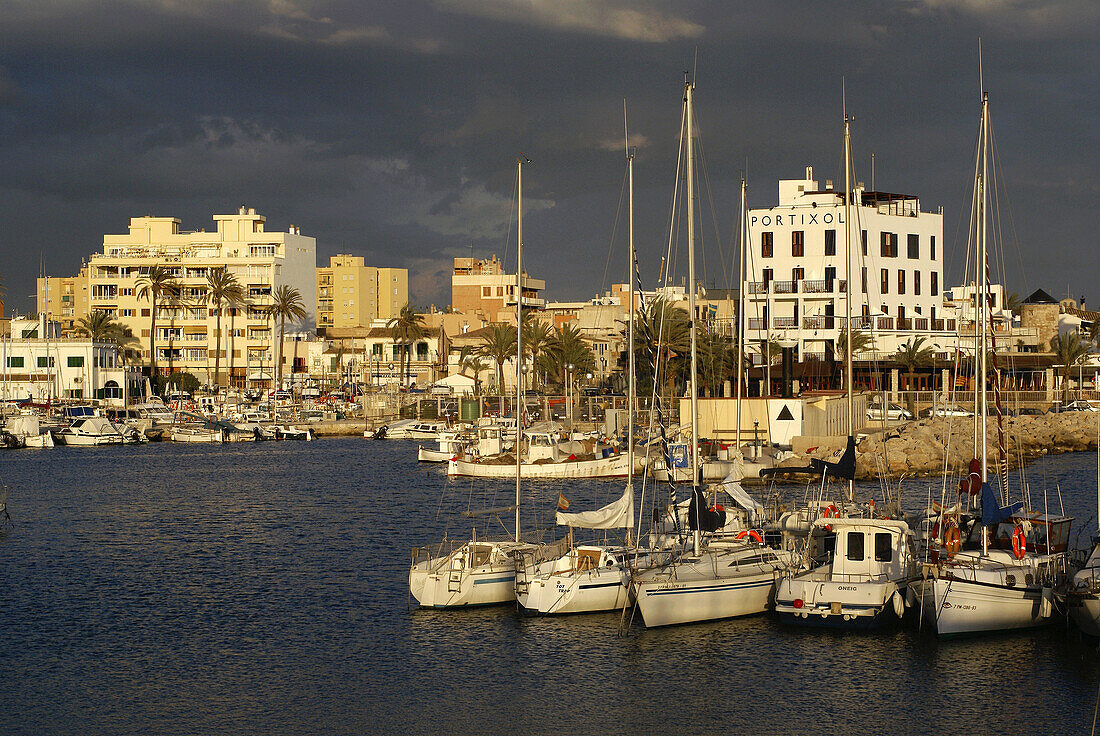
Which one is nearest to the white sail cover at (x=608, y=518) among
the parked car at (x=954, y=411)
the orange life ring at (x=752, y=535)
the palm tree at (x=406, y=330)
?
the orange life ring at (x=752, y=535)

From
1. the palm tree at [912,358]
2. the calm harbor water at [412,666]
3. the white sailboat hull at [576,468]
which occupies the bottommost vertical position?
the calm harbor water at [412,666]

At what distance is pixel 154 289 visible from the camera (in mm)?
151875

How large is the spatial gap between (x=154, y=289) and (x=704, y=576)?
432ft

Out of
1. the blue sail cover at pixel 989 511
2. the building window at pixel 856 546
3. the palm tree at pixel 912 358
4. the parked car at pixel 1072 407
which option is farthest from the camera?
the parked car at pixel 1072 407

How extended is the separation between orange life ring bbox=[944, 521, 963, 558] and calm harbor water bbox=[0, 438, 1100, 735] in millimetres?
2594

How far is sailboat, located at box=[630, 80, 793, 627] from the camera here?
32125 mm

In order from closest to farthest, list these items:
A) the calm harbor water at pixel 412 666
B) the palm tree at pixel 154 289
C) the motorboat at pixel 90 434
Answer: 1. the calm harbor water at pixel 412 666
2. the motorboat at pixel 90 434
3. the palm tree at pixel 154 289

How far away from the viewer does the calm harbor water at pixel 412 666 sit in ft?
87.6

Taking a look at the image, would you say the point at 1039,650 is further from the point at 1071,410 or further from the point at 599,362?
the point at 599,362

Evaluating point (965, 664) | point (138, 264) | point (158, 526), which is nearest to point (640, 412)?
point (158, 526)

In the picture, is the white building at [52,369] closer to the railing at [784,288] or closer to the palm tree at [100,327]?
the palm tree at [100,327]

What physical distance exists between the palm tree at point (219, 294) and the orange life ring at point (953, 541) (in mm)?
125783

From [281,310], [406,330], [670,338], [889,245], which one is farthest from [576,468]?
[281,310]

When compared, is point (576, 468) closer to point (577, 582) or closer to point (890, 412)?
point (890, 412)
